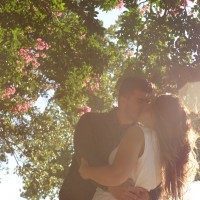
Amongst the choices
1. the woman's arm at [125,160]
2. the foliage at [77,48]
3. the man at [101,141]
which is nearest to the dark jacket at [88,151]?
the man at [101,141]

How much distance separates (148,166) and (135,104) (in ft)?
2.23

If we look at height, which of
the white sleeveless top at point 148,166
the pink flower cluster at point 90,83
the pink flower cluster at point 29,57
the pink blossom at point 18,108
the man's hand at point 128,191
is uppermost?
the pink flower cluster at point 29,57

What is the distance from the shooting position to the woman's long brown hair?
10.3 feet

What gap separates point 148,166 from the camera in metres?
3.12

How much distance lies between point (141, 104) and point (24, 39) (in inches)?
269

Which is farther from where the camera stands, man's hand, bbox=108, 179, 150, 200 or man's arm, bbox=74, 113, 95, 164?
man's arm, bbox=74, 113, 95, 164

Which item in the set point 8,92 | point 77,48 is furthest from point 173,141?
point 8,92

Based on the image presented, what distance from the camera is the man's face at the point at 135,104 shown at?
3.42m

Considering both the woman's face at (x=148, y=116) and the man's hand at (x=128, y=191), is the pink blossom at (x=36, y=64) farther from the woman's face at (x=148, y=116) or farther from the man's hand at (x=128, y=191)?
the man's hand at (x=128, y=191)

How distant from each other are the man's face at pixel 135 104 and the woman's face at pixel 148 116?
0.07 meters

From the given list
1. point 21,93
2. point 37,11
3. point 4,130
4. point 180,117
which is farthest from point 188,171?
point 4,130

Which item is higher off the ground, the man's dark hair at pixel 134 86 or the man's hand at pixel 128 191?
the man's dark hair at pixel 134 86

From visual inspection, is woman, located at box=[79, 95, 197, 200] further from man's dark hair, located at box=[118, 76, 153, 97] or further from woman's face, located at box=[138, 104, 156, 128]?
man's dark hair, located at box=[118, 76, 153, 97]

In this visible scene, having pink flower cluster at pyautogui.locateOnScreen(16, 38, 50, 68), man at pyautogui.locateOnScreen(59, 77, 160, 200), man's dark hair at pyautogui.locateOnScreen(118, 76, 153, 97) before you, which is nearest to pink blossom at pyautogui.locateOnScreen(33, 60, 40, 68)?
pink flower cluster at pyautogui.locateOnScreen(16, 38, 50, 68)
